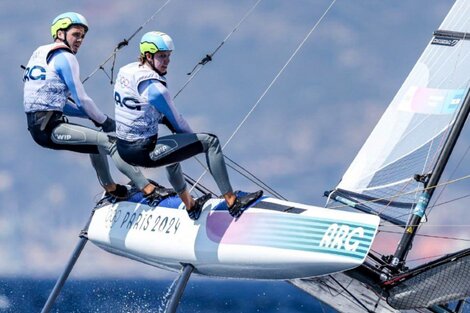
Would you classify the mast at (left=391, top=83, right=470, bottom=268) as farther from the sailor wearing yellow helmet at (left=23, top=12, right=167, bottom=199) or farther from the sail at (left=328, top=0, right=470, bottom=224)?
the sailor wearing yellow helmet at (left=23, top=12, right=167, bottom=199)

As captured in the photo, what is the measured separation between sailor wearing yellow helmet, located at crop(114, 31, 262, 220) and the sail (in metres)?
2.05

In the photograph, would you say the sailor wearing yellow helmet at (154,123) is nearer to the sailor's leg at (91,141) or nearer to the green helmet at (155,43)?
the green helmet at (155,43)

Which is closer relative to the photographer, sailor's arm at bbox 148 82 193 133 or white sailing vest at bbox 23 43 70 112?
sailor's arm at bbox 148 82 193 133

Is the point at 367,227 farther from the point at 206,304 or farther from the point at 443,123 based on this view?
the point at 206,304

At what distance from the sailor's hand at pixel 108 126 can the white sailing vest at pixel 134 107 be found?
0.62 m

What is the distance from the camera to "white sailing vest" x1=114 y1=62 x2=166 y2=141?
787 centimetres

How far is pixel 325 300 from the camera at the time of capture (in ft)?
29.6

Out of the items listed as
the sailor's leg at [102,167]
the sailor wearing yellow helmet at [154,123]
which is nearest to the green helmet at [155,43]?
the sailor wearing yellow helmet at [154,123]

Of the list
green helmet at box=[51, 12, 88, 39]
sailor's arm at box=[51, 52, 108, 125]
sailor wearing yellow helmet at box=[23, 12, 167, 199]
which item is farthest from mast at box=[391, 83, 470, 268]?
green helmet at box=[51, 12, 88, 39]

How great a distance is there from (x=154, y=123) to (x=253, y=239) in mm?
1205

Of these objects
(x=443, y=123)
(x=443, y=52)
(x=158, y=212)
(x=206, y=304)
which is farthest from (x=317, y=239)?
(x=206, y=304)

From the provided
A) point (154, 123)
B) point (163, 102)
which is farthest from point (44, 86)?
point (163, 102)

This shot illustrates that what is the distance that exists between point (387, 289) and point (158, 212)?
6.85ft

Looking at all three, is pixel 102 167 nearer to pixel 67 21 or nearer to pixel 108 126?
pixel 108 126
